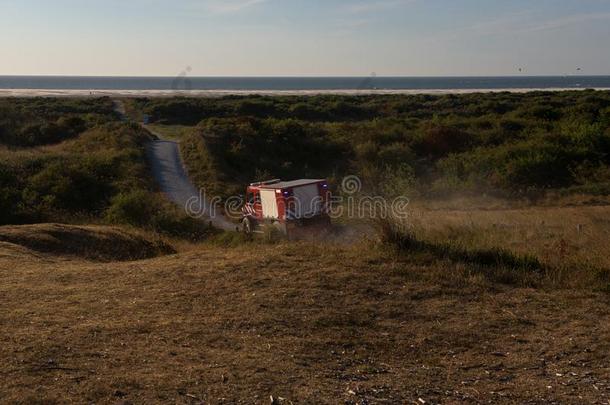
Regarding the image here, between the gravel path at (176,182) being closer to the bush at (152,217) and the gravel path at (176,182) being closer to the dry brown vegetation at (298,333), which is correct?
the bush at (152,217)

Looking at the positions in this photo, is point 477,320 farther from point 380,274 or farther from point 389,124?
point 389,124

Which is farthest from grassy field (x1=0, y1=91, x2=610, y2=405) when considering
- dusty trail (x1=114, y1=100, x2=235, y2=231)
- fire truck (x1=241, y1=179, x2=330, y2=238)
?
dusty trail (x1=114, y1=100, x2=235, y2=231)

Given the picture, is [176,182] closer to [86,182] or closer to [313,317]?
[86,182]

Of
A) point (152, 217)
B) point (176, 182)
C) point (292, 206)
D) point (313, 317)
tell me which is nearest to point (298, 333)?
point (313, 317)

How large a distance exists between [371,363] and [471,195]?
22508mm

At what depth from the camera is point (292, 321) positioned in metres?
7.62

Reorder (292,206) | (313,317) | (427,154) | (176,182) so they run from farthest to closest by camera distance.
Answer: (427,154) < (176,182) < (292,206) < (313,317)

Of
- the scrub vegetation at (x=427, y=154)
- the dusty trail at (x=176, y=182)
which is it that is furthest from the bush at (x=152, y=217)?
the scrub vegetation at (x=427, y=154)

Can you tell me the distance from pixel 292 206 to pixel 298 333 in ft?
33.4

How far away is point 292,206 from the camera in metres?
17.3

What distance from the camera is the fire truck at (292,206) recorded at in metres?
17.3

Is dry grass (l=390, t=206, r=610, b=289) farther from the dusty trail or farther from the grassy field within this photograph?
the dusty trail

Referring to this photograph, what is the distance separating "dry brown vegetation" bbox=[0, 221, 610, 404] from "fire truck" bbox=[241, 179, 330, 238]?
6.65 meters

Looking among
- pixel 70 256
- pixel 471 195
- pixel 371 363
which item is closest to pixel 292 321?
pixel 371 363
